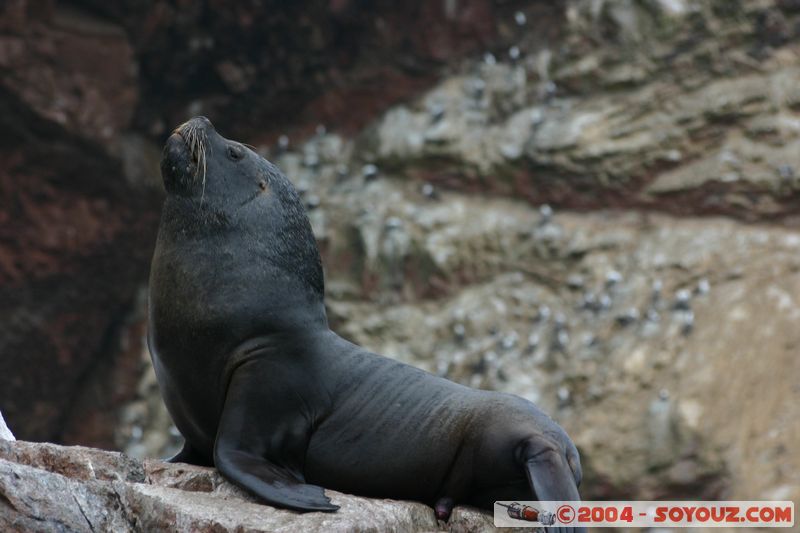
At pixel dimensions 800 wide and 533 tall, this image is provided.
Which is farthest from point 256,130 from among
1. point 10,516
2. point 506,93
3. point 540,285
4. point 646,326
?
point 10,516

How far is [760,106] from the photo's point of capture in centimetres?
1401

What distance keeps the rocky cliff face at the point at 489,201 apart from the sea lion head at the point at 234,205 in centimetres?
816

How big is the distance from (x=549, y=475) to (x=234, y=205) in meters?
1.53

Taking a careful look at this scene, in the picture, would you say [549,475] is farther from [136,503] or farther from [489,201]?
[489,201]

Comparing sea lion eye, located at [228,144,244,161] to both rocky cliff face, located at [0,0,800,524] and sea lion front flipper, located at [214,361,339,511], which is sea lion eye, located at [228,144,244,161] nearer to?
sea lion front flipper, located at [214,361,339,511]

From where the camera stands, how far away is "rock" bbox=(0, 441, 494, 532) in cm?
320

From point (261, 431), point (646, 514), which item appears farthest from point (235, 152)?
point (646, 514)

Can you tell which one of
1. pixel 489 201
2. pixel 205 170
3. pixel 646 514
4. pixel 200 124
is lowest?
pixel 646 514

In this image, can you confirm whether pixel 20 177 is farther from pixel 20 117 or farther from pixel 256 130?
pixel 256 130

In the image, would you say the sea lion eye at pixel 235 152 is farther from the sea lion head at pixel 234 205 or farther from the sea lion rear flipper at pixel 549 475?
the sea lion rear flipper at pixel 549 475

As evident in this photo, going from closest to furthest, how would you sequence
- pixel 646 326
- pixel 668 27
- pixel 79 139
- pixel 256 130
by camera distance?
1. pixel 646 326
2. pixel 79 139
3. pixel 668 27
4. pixel 256 130

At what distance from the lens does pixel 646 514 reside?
38.3 ft

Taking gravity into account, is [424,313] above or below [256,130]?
below

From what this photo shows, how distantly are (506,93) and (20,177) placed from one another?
5.93m
